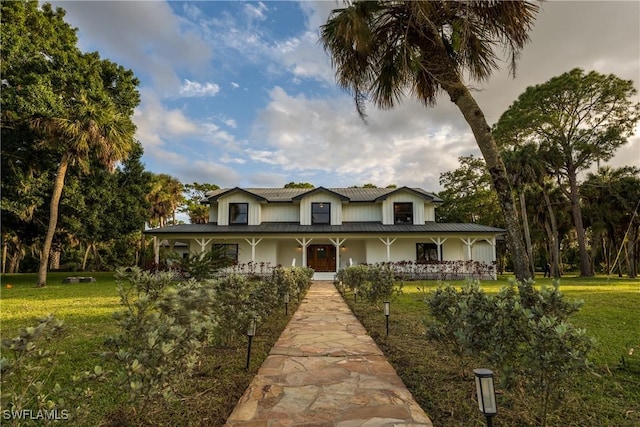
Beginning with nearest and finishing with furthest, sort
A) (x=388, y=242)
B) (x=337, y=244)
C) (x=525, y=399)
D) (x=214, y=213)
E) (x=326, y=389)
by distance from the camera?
(x=525, y=399), (x=326, y=389), (x=388, y=242), (x=337, y=244), (x=214, y=213)

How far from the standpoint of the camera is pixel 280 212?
69.7ft

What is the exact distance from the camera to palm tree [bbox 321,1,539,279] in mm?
5098

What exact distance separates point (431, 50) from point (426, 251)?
1585cm

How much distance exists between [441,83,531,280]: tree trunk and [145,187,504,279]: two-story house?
1297cm

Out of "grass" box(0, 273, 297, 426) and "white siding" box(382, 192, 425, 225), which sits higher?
"white siding" box(382, 192, 425, 225)

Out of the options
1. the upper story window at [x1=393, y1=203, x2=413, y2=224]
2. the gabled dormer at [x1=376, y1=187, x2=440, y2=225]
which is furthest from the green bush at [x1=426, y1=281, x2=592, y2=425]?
the upper story window at [x1=393, y1=203, x2=413, y2=224]

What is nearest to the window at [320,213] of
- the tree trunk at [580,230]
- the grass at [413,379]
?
the grass at [413,379]

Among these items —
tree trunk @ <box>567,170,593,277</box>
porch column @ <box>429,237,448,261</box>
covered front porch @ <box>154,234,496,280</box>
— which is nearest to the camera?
porch column @ <box>429,237,448,261</box>

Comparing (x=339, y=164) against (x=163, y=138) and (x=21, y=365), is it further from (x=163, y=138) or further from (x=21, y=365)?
(x=21, y=365)

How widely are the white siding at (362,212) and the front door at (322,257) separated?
7.36 ft

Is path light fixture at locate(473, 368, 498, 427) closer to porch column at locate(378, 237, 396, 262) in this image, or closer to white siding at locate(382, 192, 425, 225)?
porch column at locate(378, 237, 396, 262)

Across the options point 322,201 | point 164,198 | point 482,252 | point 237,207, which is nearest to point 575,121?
point 482,252

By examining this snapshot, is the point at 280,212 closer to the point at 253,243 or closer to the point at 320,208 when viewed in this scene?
the point at 320,208

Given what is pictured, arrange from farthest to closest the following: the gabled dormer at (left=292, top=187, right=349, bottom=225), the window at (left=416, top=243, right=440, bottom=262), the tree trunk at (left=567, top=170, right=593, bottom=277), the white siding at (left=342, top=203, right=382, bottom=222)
A: the white siding at (left=342, top=203, right=382, bottom=222)
the tree trunk at (left=567, top=170, right=593, bottom=277)
the gabled dormer at (left=292, top=187, right=349, bottom=225)
the window at (left=416, top=243, right=440, bottom=262)
